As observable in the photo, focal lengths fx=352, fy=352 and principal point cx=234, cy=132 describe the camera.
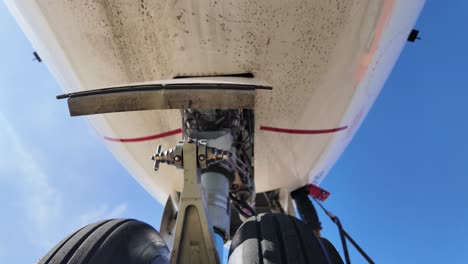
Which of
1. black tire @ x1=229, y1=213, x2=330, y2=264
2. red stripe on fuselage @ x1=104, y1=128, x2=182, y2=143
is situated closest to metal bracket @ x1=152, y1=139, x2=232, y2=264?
black tire @ x1=229, y1=213, x2=330, y2=264

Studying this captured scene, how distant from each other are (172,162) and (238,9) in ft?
1.82

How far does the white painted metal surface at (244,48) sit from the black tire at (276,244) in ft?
A: 1.90

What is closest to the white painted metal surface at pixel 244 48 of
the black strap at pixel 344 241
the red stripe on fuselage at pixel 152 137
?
the red stripe on fuselage at pixel 152 137

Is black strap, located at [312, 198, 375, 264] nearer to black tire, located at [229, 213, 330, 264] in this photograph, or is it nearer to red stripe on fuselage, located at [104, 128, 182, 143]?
black tire, located at [229, 213, 330, 264]

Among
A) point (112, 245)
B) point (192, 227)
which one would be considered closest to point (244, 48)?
point (192, 227)

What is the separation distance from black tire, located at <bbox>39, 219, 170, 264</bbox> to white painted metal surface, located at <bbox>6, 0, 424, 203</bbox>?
0.57 meters

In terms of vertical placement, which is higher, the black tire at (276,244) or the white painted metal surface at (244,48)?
the white painted metal surface at (244,48)

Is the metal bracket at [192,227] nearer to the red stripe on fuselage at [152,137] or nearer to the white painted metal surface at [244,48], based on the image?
the white painted metal surface at [244,48]

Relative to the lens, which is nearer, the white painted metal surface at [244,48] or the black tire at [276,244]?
the black tire at [276,244]

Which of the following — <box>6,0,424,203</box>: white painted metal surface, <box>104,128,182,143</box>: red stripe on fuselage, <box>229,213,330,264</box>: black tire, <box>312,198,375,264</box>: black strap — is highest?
<box>6,0,424,203</box>: white painted metal surface

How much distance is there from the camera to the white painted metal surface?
123 centimetres

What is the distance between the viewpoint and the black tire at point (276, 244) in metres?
0.99

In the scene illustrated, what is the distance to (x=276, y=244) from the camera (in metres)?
1.03

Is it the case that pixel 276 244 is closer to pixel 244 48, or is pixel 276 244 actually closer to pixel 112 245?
pixel 112 245
